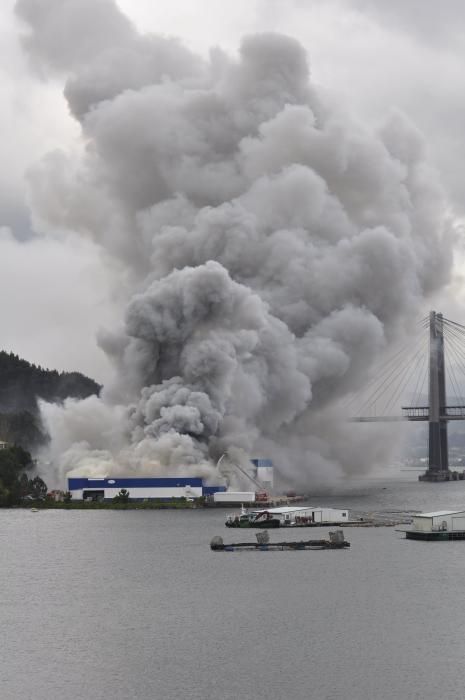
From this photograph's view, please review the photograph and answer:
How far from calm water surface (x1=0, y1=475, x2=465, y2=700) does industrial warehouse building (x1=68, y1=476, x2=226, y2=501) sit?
2387 cm

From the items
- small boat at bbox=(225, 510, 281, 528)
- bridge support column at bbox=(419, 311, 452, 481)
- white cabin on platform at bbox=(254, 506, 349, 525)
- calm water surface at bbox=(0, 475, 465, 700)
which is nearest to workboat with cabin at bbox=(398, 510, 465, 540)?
calm water surface at bbox=(0, 475, 465, 700)

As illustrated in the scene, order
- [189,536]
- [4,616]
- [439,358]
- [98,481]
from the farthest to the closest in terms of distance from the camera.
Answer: [439,358] < [98,481] < [189,536] < [4,616]

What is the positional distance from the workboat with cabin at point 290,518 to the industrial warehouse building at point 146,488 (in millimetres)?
13676

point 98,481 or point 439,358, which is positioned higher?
point 439,358

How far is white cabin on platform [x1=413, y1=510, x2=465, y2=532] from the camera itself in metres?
77.3

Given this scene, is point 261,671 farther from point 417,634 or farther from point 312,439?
point 312,439

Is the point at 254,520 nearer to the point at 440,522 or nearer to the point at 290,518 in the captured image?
the point at 290,518

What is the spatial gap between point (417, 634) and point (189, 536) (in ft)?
114

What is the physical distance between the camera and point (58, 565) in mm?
63906

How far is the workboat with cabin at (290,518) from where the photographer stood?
281ft

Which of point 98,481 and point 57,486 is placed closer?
point 98,481

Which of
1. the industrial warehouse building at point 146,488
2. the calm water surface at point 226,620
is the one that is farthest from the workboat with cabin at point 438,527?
the industrial warehouse building at point 146,488

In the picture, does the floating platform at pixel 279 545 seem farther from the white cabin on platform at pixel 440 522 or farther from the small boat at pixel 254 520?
the small boat at pixel 254 520

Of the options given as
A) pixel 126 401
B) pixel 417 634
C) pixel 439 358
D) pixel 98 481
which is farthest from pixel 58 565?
pixel 439 358
